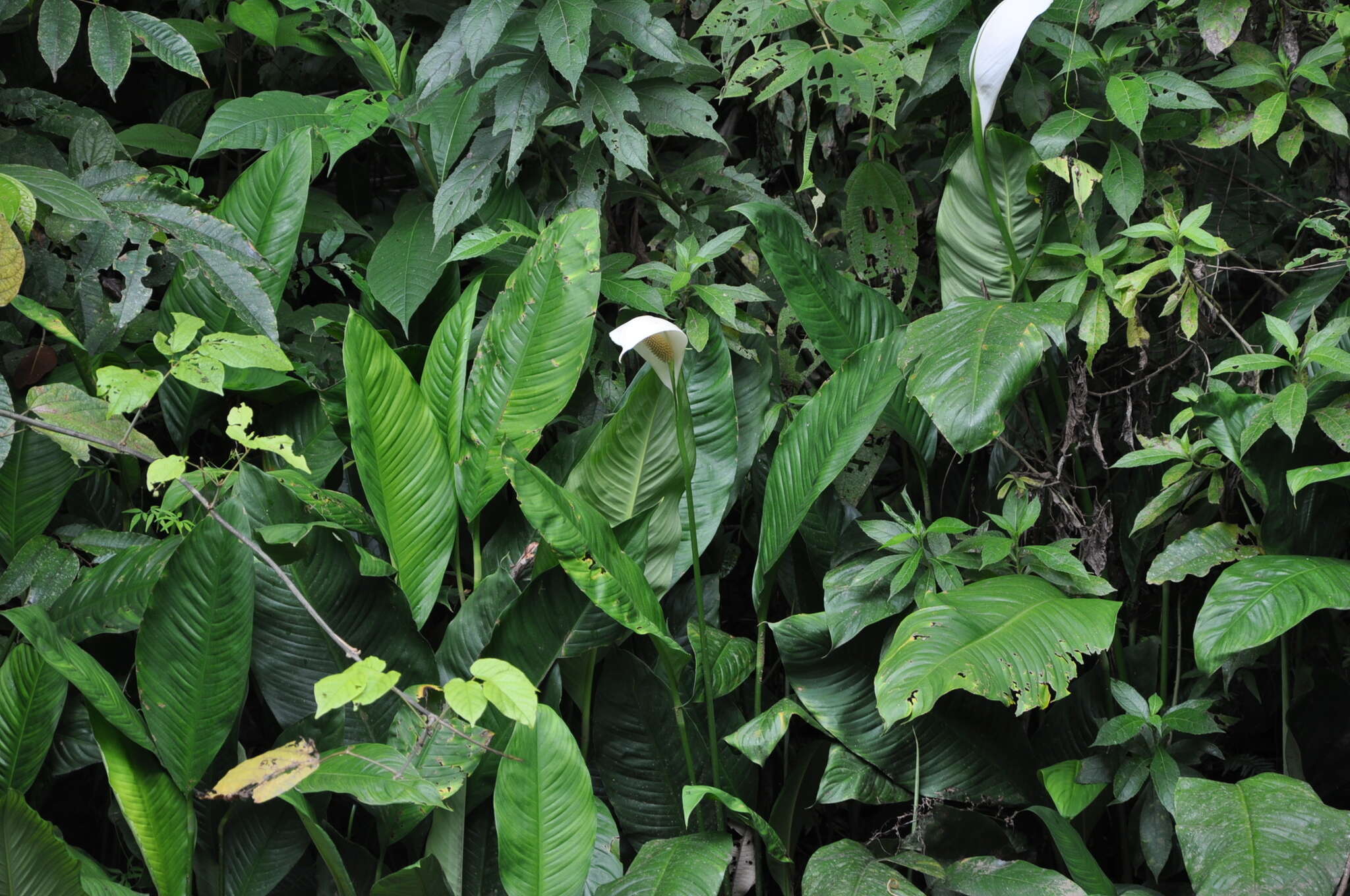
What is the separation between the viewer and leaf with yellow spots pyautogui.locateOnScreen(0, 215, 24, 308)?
1382mm

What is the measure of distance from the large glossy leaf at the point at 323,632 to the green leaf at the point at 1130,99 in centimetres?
122

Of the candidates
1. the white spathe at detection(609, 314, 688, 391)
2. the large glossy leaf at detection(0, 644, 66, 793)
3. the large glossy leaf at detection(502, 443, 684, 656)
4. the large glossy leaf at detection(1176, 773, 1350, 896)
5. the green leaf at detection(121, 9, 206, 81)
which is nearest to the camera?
the white spathe at detection(609, 314, 688, 391)

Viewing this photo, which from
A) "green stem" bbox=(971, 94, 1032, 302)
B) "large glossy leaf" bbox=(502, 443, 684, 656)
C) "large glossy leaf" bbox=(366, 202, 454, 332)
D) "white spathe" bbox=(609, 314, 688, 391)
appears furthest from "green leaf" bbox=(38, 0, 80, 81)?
"green stem" bbox=(971, 94, 1032, 302)

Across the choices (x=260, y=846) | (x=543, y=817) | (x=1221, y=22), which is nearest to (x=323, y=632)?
(x=260, y=846)

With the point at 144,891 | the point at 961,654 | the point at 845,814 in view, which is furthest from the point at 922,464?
the point at 144,891

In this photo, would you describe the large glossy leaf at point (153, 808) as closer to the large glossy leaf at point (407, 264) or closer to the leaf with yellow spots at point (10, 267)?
the leaf with yellow spots at point (10, 267)

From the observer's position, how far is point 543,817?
4.23 feet

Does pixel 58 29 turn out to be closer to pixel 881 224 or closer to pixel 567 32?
pixel 567 32

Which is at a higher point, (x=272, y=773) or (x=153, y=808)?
(x=272, y=773)

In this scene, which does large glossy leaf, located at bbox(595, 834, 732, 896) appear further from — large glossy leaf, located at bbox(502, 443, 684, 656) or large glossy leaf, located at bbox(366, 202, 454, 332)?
large glossy leaf, located at bbox(366, 202, 454, 332)

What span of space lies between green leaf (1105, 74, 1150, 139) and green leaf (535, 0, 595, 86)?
76 centimetres

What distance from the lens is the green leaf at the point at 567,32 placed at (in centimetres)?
153

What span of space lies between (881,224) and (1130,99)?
0.45m

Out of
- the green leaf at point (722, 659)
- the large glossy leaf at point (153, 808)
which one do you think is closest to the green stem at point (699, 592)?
the green leaf at point (722, 659)
